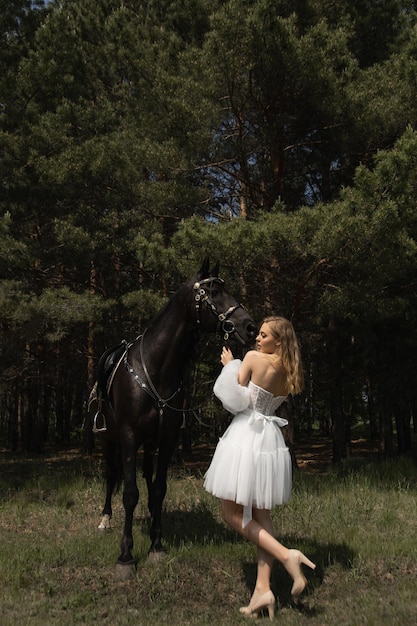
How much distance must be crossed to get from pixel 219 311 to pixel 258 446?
1.35 meters

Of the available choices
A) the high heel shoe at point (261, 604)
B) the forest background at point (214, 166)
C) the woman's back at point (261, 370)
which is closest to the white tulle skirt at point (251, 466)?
the woman's back at point (261, 370)

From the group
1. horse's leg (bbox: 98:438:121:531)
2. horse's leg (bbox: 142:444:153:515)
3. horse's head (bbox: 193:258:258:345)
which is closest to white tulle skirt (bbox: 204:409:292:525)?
horse's head (bbox: 193:258:258:345)

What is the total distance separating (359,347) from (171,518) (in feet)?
35.8

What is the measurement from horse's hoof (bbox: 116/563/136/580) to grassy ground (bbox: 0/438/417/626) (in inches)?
2.7

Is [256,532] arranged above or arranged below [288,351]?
below

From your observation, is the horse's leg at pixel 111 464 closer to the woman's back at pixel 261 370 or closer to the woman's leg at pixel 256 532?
the woman's leg at pixel 256 532

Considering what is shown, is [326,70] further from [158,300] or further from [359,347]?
[359,347]

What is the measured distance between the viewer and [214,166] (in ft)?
36.8

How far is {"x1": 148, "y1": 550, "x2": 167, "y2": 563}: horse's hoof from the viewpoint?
4.76 metres

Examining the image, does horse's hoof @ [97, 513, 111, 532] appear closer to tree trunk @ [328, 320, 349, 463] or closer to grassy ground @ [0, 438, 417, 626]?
grassy ground @ [0, 438, 417, 626]

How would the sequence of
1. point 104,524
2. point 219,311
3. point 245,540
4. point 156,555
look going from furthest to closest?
1. point 104,524
2. point 245,540
3. point 156,555
4. point 219,311

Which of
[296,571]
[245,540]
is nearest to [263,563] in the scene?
[296,571]

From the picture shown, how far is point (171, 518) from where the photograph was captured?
20.8ft

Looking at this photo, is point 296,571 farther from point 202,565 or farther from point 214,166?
point 214,166
